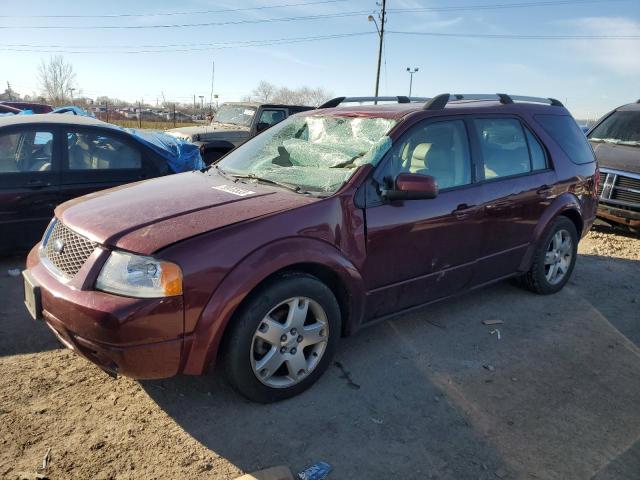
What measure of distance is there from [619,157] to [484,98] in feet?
13.4

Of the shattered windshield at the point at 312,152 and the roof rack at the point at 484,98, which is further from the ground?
the roof rack at the point at 484,98

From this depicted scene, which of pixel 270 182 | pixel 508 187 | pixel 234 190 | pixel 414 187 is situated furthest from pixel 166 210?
pixel 508 187

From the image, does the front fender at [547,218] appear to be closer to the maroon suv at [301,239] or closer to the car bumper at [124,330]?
the maroon suv at [301,239]

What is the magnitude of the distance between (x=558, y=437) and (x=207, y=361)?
6.58ft

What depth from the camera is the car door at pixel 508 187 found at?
390cm

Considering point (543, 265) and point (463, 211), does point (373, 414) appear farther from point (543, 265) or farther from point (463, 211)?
point (543, 265)

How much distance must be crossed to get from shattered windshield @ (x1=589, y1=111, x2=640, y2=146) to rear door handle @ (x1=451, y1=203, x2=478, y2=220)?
534 cm

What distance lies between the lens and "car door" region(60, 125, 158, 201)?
514cm

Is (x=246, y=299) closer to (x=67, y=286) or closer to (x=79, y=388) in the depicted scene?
(x=67, y=286)

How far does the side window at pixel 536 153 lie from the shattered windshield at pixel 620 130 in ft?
13.5

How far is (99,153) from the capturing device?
538 cm

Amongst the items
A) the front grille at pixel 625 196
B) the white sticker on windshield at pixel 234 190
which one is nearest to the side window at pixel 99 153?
the white sticker on windshield at pixel 234 190

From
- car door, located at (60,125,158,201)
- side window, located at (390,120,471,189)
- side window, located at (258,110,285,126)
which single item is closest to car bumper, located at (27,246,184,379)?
side window, located at (390,120,471,189)

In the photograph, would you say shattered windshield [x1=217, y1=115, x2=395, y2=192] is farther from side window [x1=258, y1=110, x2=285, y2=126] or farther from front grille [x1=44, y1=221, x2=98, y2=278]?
side window [x1=258, y1=110, x2=285, y2=126]
